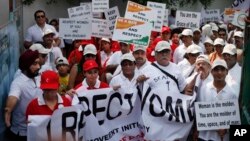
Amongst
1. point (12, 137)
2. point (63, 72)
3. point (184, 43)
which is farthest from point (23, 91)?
point (184, 43)

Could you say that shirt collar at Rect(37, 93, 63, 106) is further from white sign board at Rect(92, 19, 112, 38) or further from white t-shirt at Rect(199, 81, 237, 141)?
white sign board at Rect(92, 19, 112, 38)

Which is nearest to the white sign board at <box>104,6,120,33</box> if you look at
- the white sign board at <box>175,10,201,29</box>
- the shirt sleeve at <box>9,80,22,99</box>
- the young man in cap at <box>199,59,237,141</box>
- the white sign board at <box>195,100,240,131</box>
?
the white sign board at <box>175,10,201,29</box>

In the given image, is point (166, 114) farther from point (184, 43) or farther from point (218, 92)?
point (184, 43)

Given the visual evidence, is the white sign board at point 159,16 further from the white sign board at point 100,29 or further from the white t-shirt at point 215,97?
the white t-shirt at point 215,97

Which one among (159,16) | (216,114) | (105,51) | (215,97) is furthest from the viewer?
(159,16)

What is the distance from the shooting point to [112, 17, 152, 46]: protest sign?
36.0 ft

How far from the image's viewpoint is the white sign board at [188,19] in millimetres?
14383

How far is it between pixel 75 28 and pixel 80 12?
108cm

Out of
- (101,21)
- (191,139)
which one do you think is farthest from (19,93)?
(101,21)

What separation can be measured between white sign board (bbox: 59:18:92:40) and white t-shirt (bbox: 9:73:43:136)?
4176 millimetres

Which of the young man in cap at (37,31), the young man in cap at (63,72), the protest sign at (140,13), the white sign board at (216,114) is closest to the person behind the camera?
the white sign board at (216,114)

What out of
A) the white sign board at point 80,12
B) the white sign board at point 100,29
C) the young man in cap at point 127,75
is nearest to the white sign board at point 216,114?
the young man in cap at point 127,75

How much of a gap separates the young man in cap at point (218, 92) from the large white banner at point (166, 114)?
12.6 inches

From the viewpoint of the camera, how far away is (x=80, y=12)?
1402 cm
